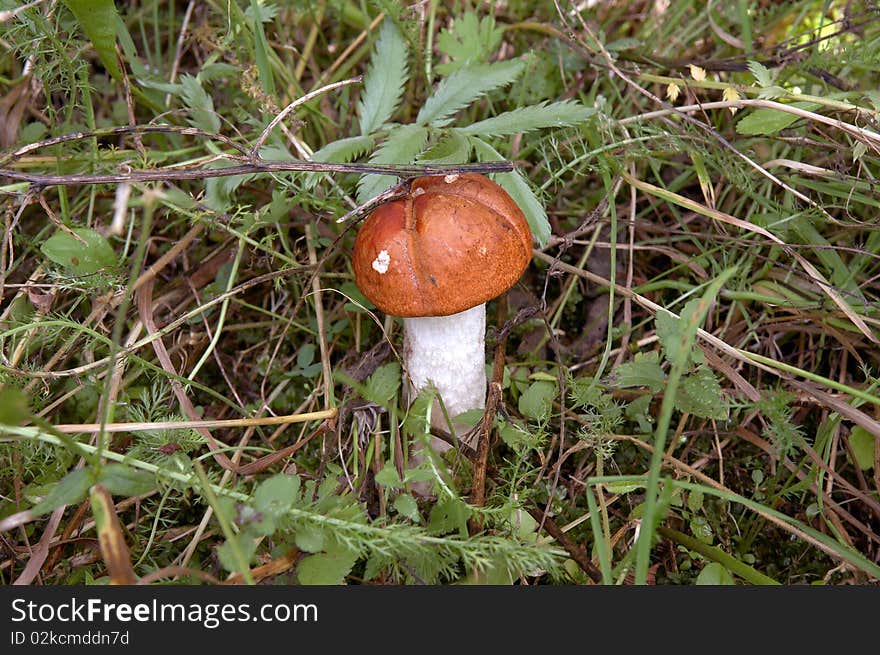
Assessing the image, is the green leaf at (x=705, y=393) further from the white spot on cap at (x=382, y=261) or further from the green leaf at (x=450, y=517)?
the white spot on cap at (x=382, y=261)

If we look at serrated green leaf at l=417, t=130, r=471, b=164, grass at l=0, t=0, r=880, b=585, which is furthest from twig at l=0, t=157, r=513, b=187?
serrated green leaf at l=417, t=130, r=471, b=164

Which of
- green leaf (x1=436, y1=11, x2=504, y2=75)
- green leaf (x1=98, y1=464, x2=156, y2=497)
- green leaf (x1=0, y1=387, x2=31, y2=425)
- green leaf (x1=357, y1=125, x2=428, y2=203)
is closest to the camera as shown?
green leaf (x1=0, y1=387, x2=31, y2=425)

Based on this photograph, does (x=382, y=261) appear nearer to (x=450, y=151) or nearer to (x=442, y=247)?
(x=442, y=247)

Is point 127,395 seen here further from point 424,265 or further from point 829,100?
point 829,100

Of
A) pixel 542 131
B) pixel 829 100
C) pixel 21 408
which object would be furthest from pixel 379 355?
pixel 829 100

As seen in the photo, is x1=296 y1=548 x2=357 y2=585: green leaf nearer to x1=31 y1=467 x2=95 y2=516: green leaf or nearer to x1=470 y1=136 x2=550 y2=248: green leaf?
x1=31 y1=467 x2=95 y2=516: green leaf

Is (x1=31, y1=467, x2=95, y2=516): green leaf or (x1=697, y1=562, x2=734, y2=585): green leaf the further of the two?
(x1=697, y1=562, x2=734, y2=585): green leaf

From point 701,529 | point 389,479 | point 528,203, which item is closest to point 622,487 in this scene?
point 701,529

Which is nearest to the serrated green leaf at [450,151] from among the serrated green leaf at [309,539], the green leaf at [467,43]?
A: the green leaf at [467,43]
